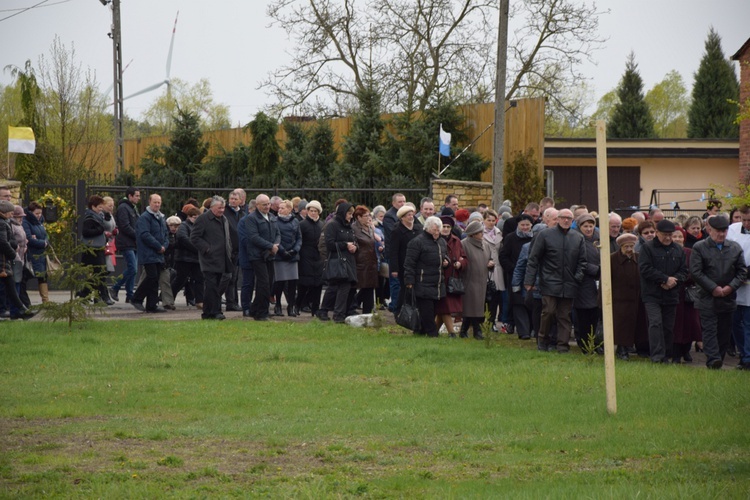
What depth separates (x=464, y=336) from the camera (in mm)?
15867

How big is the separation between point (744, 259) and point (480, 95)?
29455 mm

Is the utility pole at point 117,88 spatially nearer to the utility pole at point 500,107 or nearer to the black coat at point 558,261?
the utility pole at point 500,107

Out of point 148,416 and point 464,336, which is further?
point 464,336

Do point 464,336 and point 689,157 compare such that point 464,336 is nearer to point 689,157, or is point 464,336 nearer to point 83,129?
point 83,129

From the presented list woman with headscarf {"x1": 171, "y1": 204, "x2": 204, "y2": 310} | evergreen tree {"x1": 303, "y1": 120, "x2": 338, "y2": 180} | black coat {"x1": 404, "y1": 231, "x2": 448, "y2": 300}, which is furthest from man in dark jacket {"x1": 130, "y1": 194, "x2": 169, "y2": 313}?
evergreen tree {"x1": 303, "y1": 120, "x2": 338, "y2": 180}

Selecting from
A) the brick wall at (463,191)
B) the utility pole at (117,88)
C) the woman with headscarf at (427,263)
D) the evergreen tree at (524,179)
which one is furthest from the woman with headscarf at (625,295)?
the utility pole at (117,88)

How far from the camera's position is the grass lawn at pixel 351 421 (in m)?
7.02

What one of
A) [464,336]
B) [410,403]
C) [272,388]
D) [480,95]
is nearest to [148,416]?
[272,388]

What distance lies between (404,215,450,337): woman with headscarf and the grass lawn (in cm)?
80

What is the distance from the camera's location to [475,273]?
50.4 ft

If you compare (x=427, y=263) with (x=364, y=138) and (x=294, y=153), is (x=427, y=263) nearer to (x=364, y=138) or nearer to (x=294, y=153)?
(x=364, y=138)

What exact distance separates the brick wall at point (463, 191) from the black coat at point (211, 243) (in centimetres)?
838

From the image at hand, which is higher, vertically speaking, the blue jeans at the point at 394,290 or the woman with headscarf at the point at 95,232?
the woman with headscarf at the point at 95,232

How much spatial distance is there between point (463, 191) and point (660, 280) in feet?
38.8
